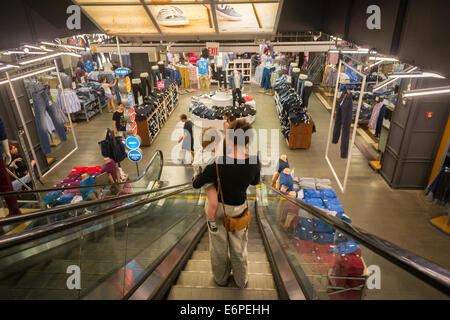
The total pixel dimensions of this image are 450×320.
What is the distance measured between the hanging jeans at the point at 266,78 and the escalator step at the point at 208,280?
45.4 feet

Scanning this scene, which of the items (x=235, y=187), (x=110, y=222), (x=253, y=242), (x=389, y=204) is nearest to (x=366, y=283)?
(x=235, y=187)

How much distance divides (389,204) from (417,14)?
16.4ft

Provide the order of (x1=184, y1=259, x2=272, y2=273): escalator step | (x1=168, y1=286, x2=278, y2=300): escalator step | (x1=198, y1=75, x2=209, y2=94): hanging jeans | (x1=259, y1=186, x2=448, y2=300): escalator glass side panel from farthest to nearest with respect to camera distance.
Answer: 1. (x1=198, y1=75, x2=209, y2=94): hanging jeans
2. (x1=184, y1=259, x2=272, y2=273): escalator step
3. (x1=168, y1=286, x2=278, y2=300): escalator step
4. (x1=259, y1=186, x2=448, y2=300): escalator glass side panel

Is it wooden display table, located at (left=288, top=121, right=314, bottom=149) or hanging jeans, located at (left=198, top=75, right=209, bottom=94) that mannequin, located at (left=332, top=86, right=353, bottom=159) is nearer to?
wooden display table, located at (left=288, top=121, right=314, bottom=149)

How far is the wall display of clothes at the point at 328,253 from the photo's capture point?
245 cm

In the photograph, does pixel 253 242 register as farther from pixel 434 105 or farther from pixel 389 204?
pixel 434 105

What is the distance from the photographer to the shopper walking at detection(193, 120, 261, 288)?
240 cm

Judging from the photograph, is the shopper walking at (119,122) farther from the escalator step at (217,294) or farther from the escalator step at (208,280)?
the escalator step at (217,294)


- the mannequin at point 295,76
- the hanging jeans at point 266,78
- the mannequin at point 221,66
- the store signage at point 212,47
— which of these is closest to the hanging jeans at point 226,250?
the store signage at point 212,47

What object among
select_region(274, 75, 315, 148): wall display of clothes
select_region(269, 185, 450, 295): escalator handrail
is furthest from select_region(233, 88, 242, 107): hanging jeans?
select_region(269, 185, 450, 295): escalator handrail

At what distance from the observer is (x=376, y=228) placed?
596cm

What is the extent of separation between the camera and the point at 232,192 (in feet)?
8.32

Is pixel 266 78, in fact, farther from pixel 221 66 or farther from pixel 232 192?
pixel 232 192

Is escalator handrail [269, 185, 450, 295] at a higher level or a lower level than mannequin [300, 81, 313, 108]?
higher
